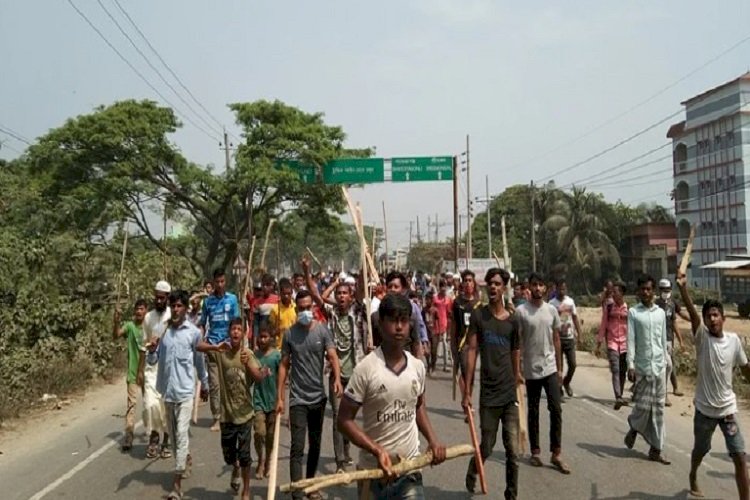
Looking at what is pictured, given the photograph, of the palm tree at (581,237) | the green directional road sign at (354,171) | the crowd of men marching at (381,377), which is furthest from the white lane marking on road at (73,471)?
the palm tree at (581,237)

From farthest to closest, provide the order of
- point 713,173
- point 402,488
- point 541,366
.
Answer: point 713,173 < point 541,366 < point 402,488

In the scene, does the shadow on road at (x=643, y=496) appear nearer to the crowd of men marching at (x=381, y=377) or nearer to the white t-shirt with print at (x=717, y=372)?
the crowd of men marching at (x=381, y=377)

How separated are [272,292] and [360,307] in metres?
3.07

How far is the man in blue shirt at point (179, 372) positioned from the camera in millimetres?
6274

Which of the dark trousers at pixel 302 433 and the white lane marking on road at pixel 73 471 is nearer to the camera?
the dark trousers at pixel 302 433

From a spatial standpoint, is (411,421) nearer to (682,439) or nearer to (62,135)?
(682,439)

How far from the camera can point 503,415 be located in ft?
19.5

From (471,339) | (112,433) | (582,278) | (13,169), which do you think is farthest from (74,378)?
(582,278)

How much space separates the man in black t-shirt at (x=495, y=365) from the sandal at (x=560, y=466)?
107cm

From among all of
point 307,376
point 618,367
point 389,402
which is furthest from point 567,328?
point 389,402

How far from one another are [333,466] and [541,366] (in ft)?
7.19

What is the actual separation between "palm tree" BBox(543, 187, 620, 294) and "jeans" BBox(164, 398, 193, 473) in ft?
134

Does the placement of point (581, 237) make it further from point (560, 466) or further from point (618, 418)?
point (560, 466)

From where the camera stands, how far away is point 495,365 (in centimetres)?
593
